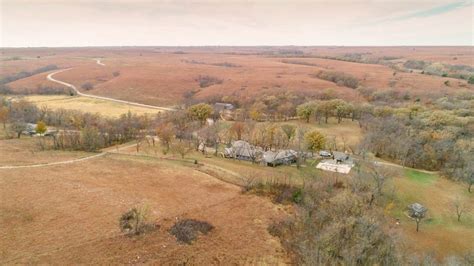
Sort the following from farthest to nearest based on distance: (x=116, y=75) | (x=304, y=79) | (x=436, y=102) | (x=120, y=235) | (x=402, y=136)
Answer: (x=116, y=75) < (x=304, y=79) < (x=436, y=102) < (x=402, y=136) < (x=120, y=235)

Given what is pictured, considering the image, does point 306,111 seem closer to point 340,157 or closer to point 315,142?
point 315,142

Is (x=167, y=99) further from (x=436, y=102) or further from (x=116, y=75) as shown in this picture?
(x=436, y=102)

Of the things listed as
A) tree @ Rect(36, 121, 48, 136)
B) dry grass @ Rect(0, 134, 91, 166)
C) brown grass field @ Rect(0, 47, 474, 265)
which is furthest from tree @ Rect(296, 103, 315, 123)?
tree @ Rect(36, 121, 48, 136)

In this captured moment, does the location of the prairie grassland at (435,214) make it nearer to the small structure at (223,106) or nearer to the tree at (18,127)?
the small structure at (223,106)

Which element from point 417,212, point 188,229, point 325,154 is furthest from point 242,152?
point 417,212

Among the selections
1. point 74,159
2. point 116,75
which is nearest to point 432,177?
point 74,159

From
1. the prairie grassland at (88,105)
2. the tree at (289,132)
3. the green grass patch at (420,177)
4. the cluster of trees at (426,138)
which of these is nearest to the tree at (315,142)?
the tree at (289,132)

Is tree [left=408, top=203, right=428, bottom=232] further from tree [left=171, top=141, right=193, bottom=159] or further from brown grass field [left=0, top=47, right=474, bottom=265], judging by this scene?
tree [left=171, top=141, right=193, bottom=159]
